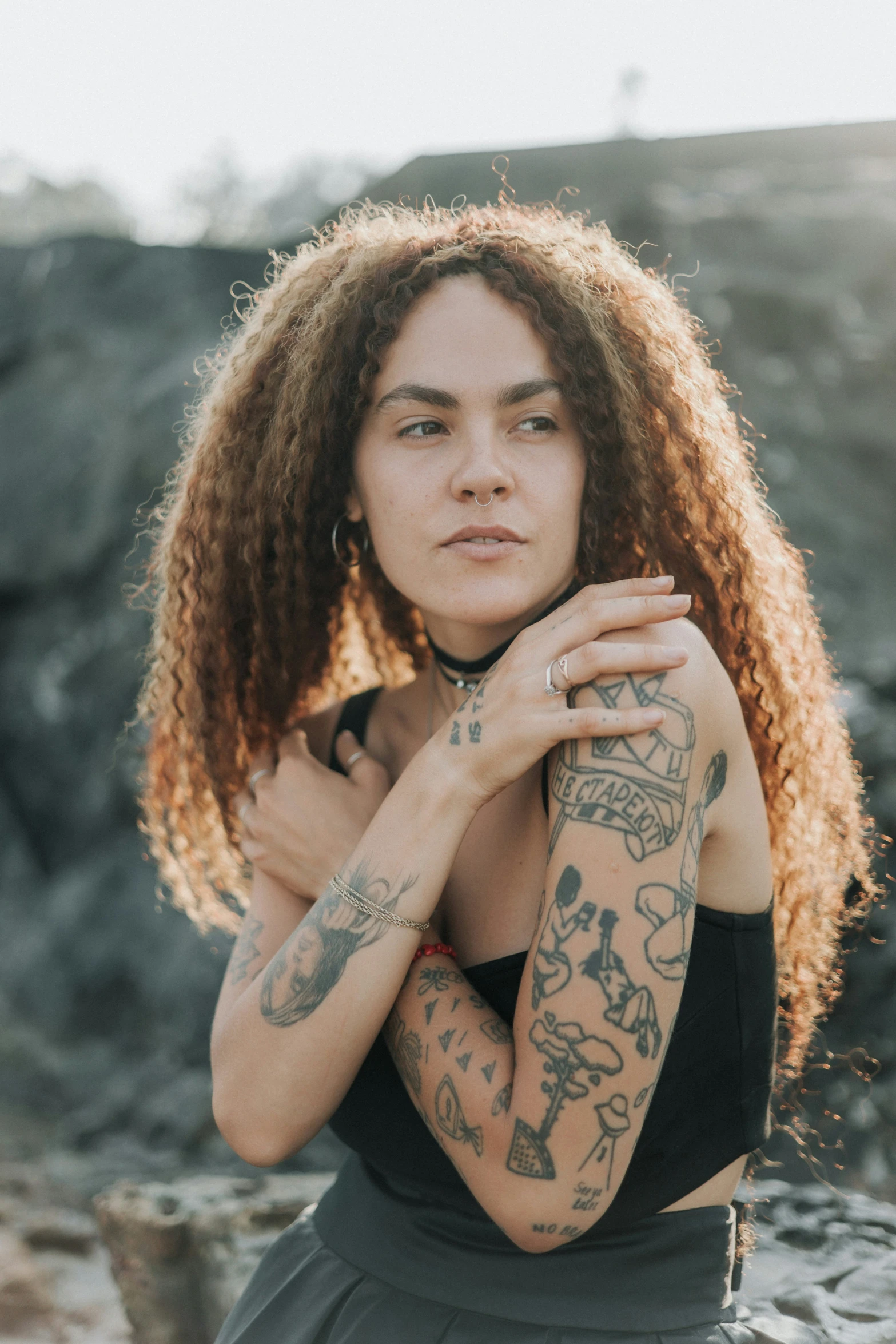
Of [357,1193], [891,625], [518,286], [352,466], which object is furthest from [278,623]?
[891,625]

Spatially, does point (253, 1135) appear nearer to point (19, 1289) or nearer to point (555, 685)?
point (555, 685)

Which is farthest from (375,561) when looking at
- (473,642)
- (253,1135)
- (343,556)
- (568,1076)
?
(568,1076)

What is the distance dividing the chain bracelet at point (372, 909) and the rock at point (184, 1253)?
1.54 meters

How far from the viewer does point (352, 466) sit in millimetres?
2062

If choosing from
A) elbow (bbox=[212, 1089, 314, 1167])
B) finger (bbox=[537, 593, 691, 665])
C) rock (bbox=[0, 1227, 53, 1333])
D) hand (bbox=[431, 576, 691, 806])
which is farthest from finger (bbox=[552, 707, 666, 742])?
rock (bbox=[0, 1227, 53, 1333])

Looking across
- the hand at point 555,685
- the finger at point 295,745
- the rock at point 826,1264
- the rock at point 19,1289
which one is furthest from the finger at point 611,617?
the rock at point 19,1289

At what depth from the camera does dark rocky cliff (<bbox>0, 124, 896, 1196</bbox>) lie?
208 inches

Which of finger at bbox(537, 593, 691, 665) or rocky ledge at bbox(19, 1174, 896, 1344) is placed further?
rocky ledge at bbox(19, 1174, 896, 1344)

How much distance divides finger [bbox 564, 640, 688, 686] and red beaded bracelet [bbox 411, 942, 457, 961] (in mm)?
475

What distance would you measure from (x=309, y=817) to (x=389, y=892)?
43 centimetres

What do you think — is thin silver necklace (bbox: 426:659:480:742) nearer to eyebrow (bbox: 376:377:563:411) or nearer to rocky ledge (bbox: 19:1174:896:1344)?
eyebrow (bbox: 376:377:563:411)

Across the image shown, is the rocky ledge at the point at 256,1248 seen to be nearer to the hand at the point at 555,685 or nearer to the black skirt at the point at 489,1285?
the black skirt at the point at 489,1285

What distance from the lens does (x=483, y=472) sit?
5.55 feet

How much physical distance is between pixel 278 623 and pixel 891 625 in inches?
186
